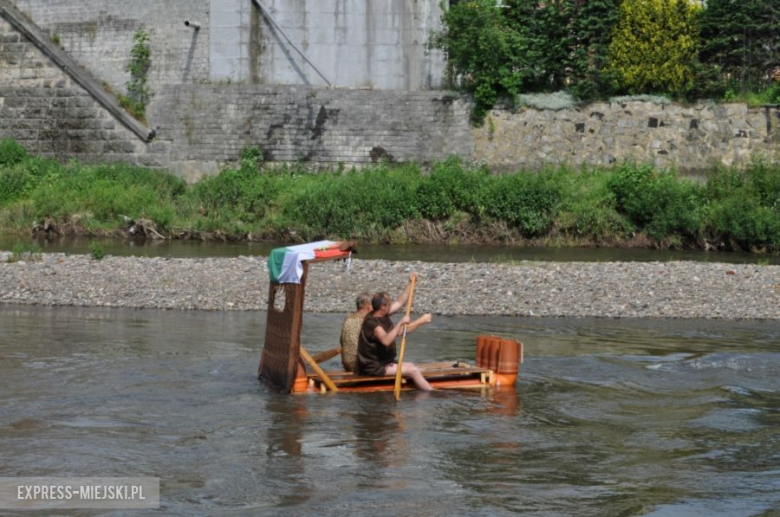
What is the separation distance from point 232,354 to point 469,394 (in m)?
3.88

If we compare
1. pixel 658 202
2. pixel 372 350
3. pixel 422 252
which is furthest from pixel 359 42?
pixel 372 350

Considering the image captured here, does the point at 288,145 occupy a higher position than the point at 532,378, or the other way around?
the point at 288,145

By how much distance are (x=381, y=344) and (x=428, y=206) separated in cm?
A: 1609

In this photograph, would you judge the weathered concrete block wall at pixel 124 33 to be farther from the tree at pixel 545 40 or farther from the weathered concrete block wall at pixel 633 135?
the tree at pixel 545 40

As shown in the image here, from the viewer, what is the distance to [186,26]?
33000 mm

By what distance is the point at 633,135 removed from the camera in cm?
3105

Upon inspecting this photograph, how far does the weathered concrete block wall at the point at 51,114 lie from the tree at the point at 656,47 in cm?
1289

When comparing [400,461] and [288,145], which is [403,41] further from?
[400,461]

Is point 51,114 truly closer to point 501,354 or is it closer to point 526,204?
point 526,204

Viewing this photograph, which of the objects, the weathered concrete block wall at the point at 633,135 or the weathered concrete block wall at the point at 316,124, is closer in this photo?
the weathered concrete block wall at the point at 633,135

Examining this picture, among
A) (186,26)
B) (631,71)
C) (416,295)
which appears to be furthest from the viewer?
(186,26)

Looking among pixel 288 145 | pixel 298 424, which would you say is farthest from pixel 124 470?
pixel 288 145

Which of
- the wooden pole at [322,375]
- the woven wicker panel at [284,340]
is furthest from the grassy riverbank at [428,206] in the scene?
the wooden pole at [322,375]

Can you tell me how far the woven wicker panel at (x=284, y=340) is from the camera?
1382 cm
